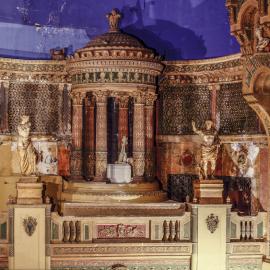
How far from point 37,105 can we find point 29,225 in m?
4.26

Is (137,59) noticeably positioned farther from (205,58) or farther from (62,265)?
(62,265)

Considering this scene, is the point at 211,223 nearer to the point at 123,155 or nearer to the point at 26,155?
the point at 123,155

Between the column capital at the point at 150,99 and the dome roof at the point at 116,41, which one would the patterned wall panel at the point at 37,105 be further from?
the column capital at the point at 150,99

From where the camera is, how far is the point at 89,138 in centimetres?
1661

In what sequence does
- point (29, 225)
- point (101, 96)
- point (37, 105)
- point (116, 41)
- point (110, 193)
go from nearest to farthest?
point (29, 225) → point (110, 193) → point (101, 96) → point (116, 41) → point (37, 105)

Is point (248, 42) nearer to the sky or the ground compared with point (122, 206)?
nearer to the sky

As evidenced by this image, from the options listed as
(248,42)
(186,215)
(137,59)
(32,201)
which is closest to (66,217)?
(32,201)

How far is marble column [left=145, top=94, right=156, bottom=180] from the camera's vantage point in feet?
53.5

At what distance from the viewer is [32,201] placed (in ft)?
46.2

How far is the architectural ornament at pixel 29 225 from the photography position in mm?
13922

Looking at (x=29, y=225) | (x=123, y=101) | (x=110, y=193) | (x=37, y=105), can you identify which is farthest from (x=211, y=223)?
(x=37, y=105)

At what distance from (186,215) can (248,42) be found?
13.7ft

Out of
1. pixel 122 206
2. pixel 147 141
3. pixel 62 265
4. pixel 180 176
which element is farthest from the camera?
pixel 180 176

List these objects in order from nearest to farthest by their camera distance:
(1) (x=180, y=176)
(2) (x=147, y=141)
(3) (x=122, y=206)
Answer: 1. (3) (x=122, y=206)
2. (2) (x=147, y=141)
3. (1) (x=180, y=176)
